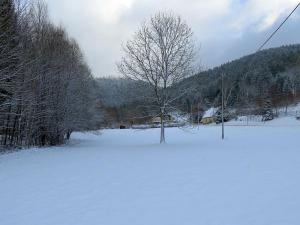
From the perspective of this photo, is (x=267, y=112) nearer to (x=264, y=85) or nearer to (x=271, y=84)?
(x=264, y=85)

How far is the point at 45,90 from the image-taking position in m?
30.0

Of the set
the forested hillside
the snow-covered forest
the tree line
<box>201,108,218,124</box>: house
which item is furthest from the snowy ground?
<box>201,108,218,124</box>: house

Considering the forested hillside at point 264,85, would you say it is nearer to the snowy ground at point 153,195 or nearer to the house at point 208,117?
the house at point 208,117

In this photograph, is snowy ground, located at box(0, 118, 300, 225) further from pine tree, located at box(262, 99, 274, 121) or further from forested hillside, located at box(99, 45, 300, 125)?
pine tree, located at box(262, 99, 274, 121)

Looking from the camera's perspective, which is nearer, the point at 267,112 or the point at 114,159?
the point at 114,159

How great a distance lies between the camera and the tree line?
25.1 meters

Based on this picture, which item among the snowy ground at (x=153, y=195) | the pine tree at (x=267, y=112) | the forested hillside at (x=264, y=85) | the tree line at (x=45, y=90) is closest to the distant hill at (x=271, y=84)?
the forested hillside at (x=264, y=85)

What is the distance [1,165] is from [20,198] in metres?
7.87

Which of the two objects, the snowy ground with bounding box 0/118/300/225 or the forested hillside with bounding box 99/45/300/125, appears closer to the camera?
the snowy ground with bounding box 0/118/300/225

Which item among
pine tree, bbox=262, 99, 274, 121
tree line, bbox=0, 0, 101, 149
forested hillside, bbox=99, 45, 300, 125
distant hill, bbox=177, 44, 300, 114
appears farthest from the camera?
distant hill, bbox=177, 44, 300, 114

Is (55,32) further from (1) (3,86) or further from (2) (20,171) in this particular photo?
(2) (20,171)

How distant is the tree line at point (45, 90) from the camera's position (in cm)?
2509

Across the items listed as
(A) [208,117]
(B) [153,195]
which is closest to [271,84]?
(A) [208,117]

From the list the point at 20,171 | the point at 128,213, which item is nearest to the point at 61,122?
the point at 20,171
